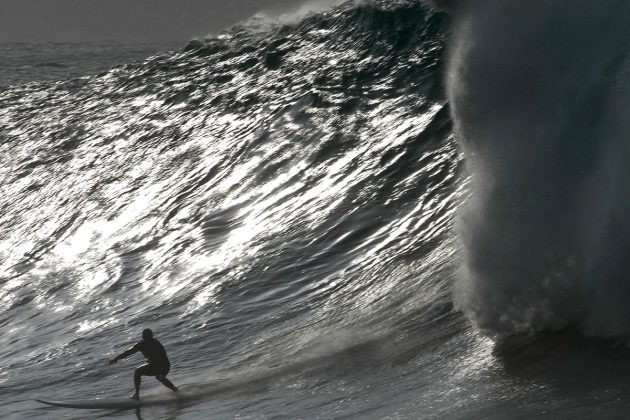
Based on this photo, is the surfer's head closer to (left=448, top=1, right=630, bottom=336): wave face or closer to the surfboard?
the surfboard

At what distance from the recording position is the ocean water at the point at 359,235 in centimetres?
995

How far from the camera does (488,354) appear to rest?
32.8ft

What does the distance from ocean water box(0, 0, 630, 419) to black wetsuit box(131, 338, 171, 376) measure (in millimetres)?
262

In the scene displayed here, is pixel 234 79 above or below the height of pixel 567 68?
above

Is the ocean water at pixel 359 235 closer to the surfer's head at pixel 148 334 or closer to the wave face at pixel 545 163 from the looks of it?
the wave face at pixel 545 163

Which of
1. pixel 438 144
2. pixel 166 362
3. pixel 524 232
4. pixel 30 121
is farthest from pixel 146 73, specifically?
pixel 524 232

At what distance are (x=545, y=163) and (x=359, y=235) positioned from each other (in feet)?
16.4

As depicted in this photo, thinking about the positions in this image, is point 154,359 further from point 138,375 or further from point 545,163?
point 545,163

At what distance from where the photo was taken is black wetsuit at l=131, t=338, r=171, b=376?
39.9 ft

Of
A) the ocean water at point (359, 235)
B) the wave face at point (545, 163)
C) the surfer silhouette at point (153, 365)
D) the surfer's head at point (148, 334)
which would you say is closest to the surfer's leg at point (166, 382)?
the surfer silhouette at point (153, 365)

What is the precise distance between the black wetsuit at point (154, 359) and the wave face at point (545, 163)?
10.7 ft

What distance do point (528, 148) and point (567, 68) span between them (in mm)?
988

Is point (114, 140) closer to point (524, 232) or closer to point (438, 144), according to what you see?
point (438, 144)

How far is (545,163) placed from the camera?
1087cm
